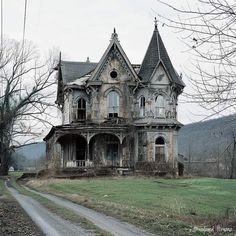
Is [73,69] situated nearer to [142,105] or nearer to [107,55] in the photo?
[107,55]

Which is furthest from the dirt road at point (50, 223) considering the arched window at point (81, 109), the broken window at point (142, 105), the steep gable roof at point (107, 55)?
the arched window at point (81, 109)

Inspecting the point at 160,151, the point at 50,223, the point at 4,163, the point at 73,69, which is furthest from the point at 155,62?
the point at 50,223

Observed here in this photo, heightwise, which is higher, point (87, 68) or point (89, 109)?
point (87, 68)

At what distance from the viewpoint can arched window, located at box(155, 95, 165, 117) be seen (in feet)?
172

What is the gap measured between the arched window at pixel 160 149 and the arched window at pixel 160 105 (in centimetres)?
257

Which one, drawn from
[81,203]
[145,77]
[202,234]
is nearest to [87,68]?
[145,77]

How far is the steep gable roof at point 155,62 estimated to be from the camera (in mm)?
52719

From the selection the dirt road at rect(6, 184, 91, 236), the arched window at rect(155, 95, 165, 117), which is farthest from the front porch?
the dirt road at rect(6, 184, 91, 236)

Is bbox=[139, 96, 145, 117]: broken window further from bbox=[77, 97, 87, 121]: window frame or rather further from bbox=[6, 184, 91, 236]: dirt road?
bbox=[6, 184, 91, 236]: dirt road

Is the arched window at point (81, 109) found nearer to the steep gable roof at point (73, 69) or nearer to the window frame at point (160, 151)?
the steep gable roof at point (73, 69)

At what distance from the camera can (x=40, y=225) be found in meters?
17.2

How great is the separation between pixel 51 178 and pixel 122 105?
34.8ft

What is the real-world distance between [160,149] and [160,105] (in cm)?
443

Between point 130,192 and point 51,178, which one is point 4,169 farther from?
point 130,192
